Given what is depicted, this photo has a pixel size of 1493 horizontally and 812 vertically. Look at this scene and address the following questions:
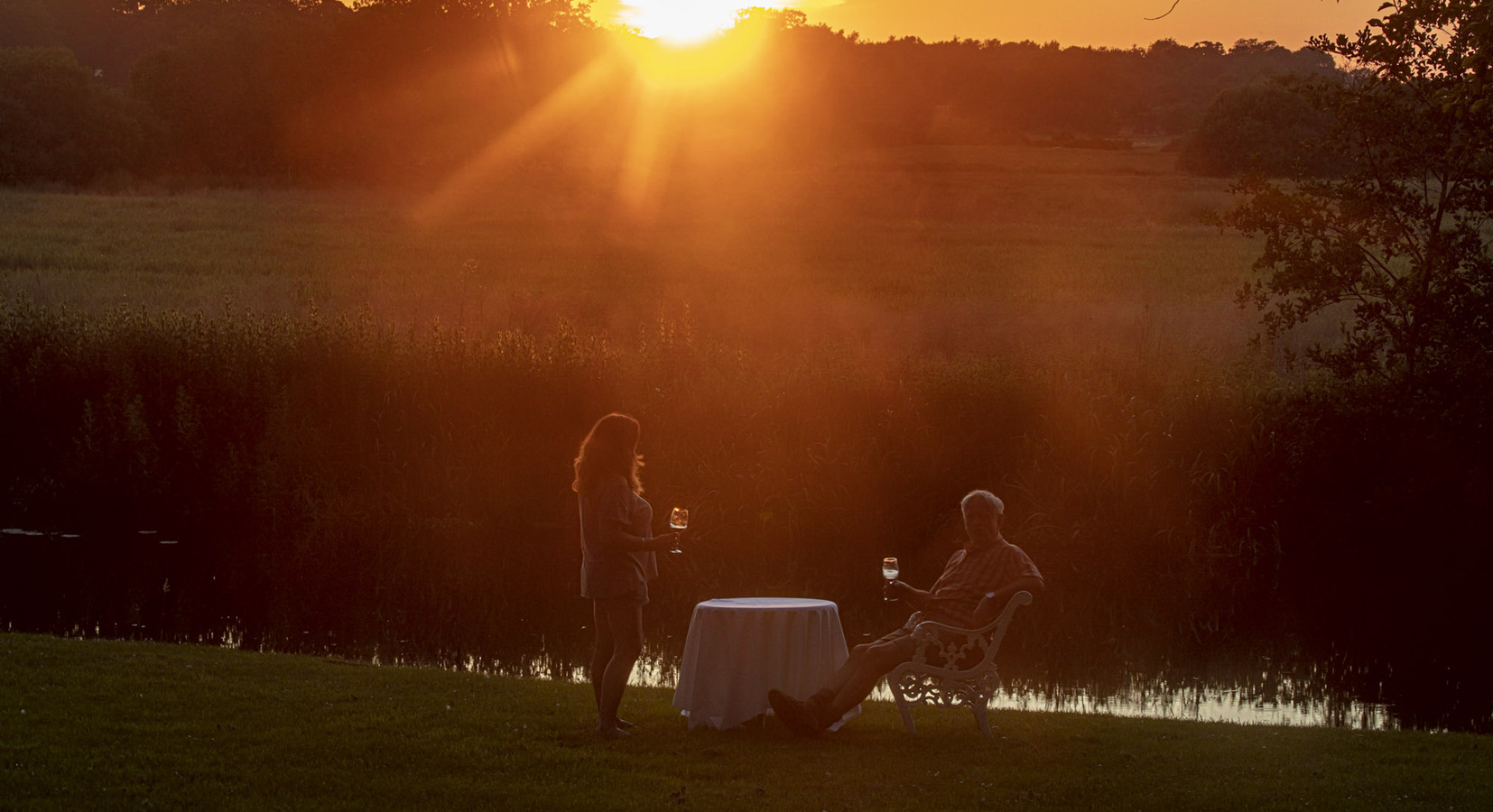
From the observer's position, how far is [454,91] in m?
64.2

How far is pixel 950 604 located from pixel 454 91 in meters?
59.4

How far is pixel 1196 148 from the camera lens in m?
62.2

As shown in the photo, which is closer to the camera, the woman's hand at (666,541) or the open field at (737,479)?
the woman's hand at (666,541)

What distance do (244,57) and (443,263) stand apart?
31389mm

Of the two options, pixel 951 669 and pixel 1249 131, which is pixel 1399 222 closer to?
pixel 951 669

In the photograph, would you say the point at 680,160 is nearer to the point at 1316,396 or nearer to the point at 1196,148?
the point at 1196,148

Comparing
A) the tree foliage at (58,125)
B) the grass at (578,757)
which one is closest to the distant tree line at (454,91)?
the tree foliage at (58,125)

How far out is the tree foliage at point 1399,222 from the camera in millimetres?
16500

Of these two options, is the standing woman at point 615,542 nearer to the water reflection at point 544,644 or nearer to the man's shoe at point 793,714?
the man's shoe at point 793,714

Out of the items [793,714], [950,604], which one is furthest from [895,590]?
[793,714]

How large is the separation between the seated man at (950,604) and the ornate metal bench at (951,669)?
70 millimetres

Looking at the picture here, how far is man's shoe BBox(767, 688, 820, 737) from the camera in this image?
8.02 m

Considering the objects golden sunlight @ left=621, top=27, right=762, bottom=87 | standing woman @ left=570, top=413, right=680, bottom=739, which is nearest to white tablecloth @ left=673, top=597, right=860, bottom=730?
standing woman @ left=570, top=413, right=680, bottom=739

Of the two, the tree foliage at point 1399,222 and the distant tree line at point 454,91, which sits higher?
the distant tree line at point 454,91
